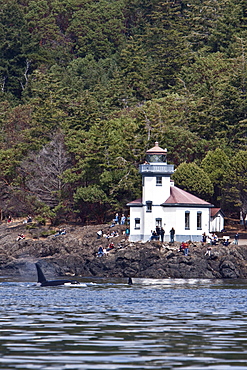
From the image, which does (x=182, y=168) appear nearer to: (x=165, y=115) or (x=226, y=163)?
(x=226, y=163)

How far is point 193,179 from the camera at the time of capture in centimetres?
9550

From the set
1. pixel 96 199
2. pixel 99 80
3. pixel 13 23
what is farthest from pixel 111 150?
pixel 13 23

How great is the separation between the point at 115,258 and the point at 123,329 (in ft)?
159

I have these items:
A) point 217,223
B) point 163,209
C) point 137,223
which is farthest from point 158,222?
point 217,223

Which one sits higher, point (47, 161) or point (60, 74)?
point (60, 74)

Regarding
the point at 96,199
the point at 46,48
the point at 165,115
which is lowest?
the point at 96,199

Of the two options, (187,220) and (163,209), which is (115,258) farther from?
(187,220)

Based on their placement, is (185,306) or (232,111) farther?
(232,111)

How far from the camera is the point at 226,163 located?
97062 millimetres

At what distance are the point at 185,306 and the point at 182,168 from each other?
52144 mm

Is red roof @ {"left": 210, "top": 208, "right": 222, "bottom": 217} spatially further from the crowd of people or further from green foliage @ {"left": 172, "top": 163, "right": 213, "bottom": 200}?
the crowd of people

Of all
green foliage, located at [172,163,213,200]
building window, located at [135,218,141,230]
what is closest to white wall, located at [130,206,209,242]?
building window, located at [135,218,141,230]

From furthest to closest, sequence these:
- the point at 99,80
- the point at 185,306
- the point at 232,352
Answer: the point at 99,80 → the point at 185,306 → the point at 232,352

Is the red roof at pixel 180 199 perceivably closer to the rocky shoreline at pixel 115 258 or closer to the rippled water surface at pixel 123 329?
the rocky shoreline at pixel 115 258
